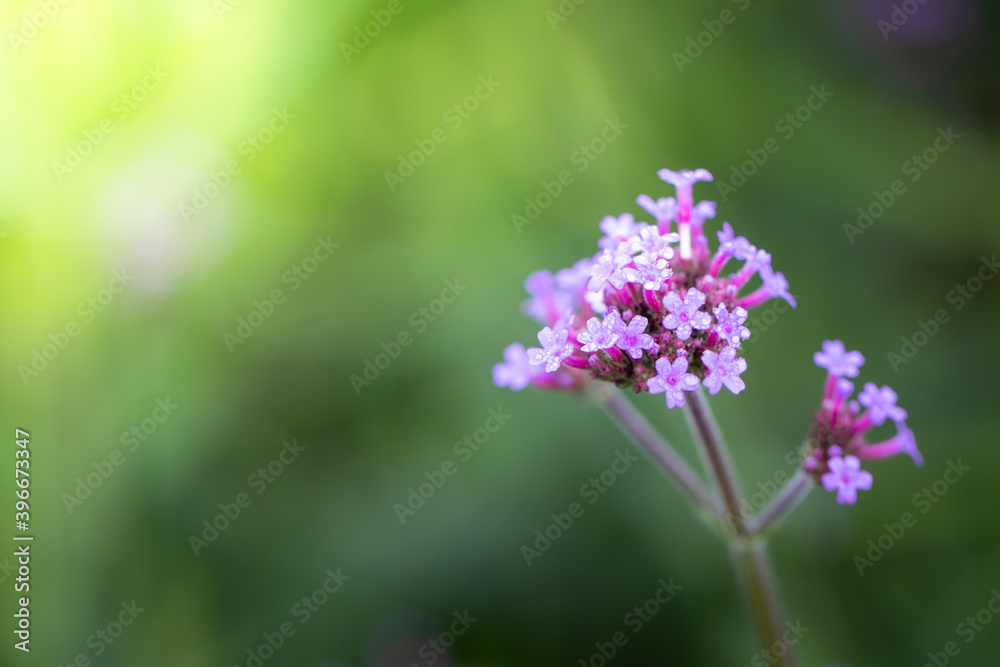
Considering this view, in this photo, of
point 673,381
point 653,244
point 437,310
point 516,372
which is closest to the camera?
point 673,381

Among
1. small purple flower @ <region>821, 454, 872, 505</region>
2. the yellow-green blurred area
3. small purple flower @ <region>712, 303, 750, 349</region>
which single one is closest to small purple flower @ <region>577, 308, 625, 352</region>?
small purple flower @ <region>712, 303, 750, 349</region>

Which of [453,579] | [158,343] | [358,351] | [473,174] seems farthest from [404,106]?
[453,579]

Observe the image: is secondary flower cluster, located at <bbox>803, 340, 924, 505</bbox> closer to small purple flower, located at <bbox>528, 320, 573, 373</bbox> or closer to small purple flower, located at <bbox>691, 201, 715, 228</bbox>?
small purple flower, located at <bbox>691, 201, 715, 228</bbox>

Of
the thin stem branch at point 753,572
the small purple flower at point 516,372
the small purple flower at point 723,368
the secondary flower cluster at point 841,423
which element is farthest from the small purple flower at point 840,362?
the small purple flower at point 516,372

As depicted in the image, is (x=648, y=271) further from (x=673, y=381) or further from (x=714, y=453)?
(x=714, y=453)

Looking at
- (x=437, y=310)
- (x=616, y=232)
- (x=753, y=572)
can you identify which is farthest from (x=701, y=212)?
(x=437, y=310)

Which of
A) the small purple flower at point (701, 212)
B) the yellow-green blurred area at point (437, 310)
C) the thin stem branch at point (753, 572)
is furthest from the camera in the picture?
the yellow-green blurred area at point (437, 310)

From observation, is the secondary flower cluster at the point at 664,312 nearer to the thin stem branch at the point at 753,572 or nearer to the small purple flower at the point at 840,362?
the small purple flower at the point at 840,362
